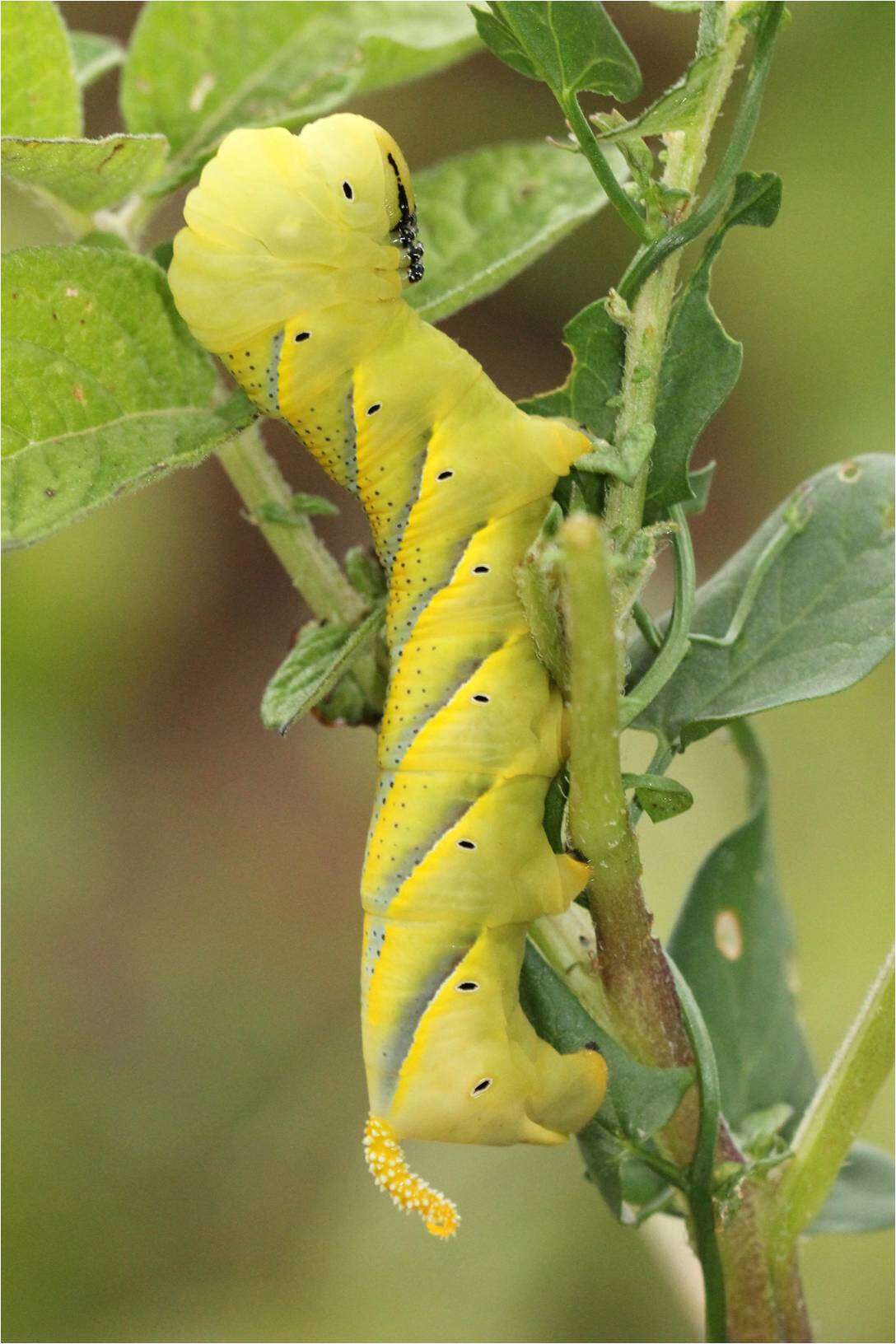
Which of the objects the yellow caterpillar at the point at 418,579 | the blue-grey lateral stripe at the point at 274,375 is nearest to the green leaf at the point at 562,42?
the yellow caterpillar at the point at 418,579

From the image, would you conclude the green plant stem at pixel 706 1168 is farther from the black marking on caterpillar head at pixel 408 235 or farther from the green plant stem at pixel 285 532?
the black marking on caterpillar head at pixel 408 235

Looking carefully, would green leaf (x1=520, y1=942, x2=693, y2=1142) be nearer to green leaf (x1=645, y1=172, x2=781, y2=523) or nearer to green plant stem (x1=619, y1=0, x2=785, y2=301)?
green leaf (x1=645, y1=172, x2=781, y2=523)

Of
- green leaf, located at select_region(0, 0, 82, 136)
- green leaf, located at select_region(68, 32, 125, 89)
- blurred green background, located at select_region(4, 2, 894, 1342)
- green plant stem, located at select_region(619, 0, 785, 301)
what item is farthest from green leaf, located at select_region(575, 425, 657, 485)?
blurred green background, located at select_region(4, 2, 894, 1342)

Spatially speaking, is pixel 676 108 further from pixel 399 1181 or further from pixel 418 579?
pixel 399 1181

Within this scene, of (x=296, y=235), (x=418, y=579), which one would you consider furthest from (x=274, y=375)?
(x=418, y=579)

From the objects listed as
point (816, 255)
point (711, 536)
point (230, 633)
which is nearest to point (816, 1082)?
point (816, 255)

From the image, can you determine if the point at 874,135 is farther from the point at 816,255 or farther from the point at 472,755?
the point at 472,755
